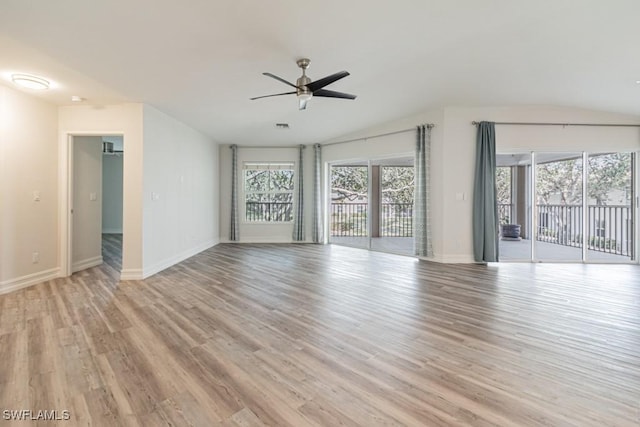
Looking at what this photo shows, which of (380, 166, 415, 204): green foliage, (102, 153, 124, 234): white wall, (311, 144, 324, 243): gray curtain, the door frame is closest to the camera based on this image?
the door frame

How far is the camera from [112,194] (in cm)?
898

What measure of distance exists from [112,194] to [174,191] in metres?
5.46

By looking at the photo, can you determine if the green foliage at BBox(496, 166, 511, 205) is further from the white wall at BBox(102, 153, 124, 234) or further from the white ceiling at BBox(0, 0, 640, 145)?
the white wall at BBox(102, 153, 124, 234)

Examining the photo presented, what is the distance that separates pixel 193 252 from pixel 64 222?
6.97 ft

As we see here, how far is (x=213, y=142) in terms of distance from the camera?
6996 mm

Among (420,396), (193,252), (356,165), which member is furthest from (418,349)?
(356,165)

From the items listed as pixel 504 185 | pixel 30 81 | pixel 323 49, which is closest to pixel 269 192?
pixel 30 81

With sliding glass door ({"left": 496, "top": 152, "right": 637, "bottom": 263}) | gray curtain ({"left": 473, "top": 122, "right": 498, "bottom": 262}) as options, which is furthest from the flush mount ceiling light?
sliding glass door ({"left": 496, "top": 152, "right": 637, "bottom": 263})

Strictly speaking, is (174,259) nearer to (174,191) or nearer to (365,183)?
(174,191)

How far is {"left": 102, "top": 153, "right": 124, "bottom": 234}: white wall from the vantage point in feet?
29.0

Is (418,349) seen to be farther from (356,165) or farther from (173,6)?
(356,165)

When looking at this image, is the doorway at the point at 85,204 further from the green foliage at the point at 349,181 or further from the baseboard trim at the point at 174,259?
the green foliage at the point at 349,181

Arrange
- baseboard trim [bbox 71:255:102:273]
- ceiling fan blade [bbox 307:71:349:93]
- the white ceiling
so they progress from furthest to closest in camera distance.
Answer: baseboard trim [bbox 71:255:102:273] < ceiling fan blade [bbox 307:71:349:93] < the white ceiling

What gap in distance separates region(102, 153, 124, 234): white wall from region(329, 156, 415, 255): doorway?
21.7 ft
